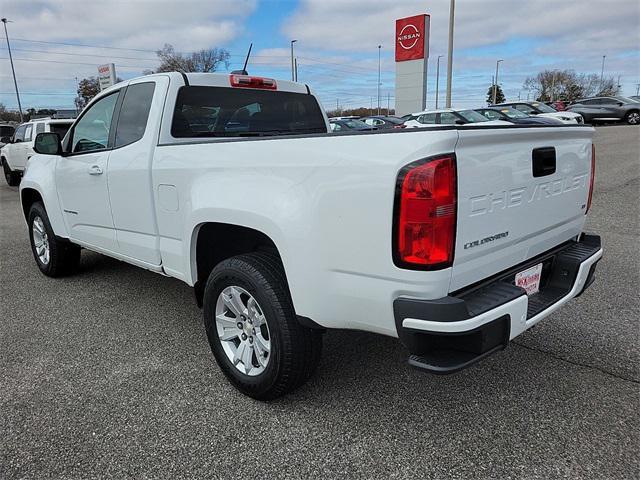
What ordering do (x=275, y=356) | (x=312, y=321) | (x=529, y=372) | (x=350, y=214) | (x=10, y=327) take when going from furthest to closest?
1. (x=10, y=327)
2. (x=529, y=372)
3. (x=275, y=356)
4. (x=312, y=321)
5. (x=350, y=214)

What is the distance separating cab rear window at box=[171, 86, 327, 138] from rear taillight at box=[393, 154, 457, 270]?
6.59 feet

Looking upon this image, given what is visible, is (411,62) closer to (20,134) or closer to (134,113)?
(20,134)

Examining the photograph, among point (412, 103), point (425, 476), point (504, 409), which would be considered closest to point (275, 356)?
point (425, 476)

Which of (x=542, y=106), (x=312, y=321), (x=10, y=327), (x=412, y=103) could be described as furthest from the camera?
(x=412, y=103)

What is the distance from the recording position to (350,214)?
6.87ft

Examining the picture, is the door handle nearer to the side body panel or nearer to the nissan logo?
the side body panel

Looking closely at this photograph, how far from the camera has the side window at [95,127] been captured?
12.8 ft

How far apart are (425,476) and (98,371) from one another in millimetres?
2164

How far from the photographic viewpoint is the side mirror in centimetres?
421

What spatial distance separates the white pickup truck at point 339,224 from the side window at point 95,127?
0.62 ft

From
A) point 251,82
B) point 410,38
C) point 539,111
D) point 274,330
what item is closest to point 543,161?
point 274,330

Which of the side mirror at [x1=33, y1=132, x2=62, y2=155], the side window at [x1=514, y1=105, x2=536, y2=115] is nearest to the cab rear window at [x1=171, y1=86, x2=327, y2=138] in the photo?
the side mirror at [x1=33, y1=132, x2=62, y2=155]

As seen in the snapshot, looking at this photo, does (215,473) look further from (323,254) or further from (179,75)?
(179,75)

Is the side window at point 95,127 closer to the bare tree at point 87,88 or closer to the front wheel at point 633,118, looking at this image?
the front wheel at point 633,118
